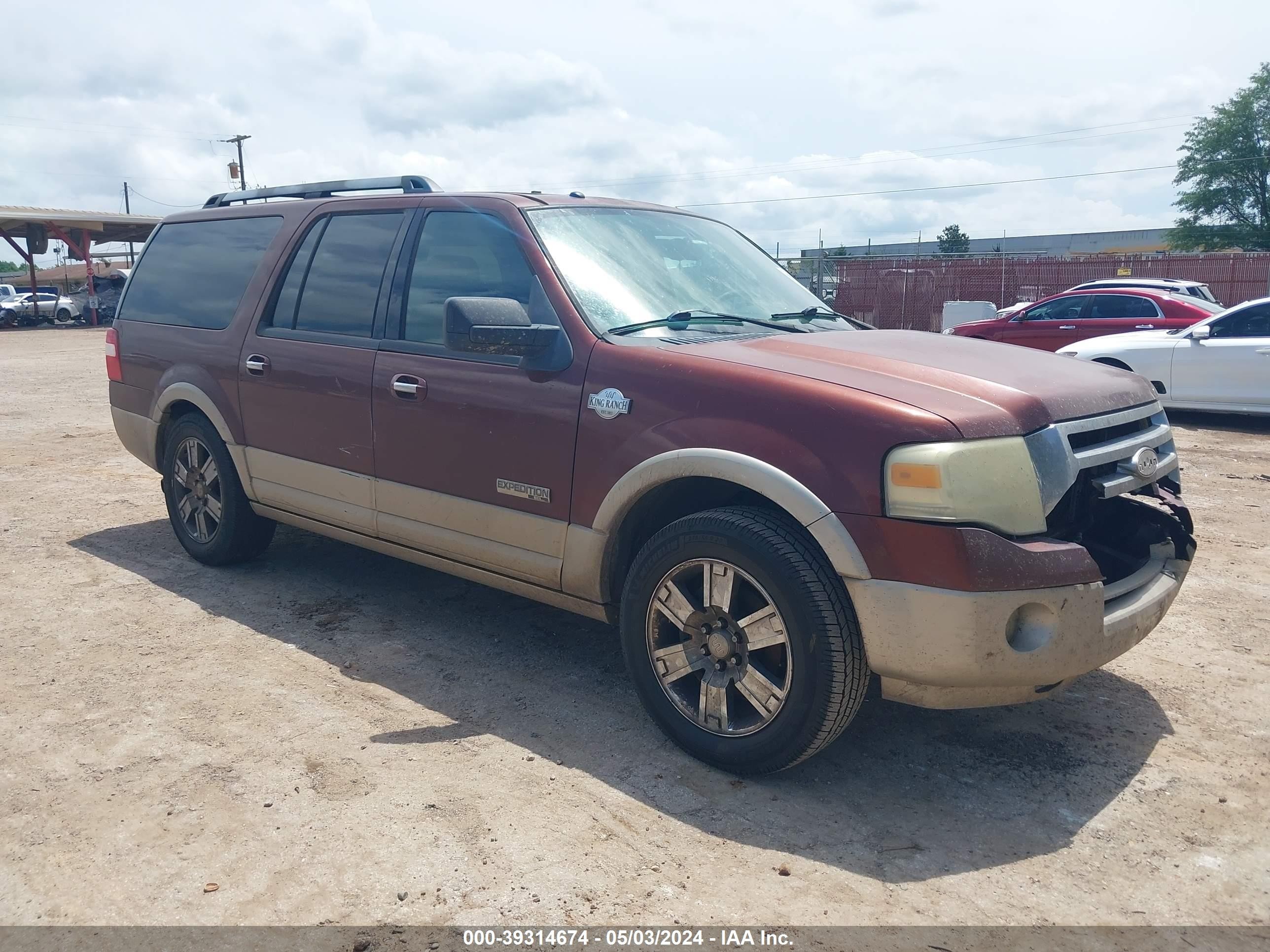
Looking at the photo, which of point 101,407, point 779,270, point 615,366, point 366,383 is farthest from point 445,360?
point 101,407

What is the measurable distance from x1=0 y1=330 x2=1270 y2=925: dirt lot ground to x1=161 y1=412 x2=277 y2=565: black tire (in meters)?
0.37

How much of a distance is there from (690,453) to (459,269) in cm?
154

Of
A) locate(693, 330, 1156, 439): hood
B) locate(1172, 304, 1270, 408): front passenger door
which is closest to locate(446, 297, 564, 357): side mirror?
locate(693, 330, 1156, 439): hood

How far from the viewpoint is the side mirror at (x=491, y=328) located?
3754 mm

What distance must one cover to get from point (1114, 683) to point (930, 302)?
76.0ft

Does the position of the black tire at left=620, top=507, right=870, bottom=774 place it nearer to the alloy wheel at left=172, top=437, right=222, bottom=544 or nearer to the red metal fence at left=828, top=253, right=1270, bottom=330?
the alloy wheel at left=172, top=437, right=222, bottom=544

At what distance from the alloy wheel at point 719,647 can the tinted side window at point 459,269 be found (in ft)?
4.43

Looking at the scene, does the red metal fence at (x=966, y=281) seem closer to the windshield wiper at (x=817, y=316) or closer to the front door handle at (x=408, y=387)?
the windshield wiper at (x=817, y=316)

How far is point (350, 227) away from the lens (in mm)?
4906

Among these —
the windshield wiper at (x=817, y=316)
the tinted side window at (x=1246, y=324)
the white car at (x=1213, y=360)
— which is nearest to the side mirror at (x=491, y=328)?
the windshield wiper at (x=817, y=316)

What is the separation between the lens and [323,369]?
4.76 meters

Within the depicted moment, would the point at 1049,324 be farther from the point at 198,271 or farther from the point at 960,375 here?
the point at 960,375

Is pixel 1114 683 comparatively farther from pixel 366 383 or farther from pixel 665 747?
pixel 366 383

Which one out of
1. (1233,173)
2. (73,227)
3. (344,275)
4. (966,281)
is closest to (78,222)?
(73,227)
